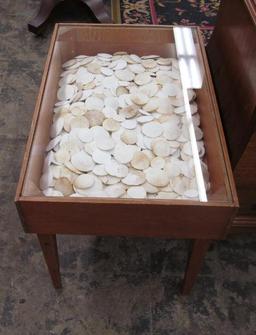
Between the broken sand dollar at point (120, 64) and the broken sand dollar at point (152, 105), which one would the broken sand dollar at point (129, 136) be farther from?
the broken sand dollar at point (120, 64)

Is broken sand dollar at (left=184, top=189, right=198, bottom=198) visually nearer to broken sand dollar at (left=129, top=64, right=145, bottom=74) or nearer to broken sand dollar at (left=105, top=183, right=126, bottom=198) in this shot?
broken sand dollar at (left=105, top=183, right=126, bottom=198)

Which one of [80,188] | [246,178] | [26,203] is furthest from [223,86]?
[26,203]

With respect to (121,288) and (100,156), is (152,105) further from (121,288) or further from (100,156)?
(121,288)

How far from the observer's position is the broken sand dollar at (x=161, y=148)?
0.98m

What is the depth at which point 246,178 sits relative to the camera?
3.33 feet

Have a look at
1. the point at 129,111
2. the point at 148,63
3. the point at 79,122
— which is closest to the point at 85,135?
the point at 79,122

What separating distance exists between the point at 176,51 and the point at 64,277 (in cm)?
83

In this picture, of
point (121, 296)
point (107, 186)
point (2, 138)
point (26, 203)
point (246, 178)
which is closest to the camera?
point (26, 203)

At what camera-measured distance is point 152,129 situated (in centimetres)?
103

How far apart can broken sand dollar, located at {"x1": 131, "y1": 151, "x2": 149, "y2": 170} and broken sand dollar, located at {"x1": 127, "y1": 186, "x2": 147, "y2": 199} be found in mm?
69

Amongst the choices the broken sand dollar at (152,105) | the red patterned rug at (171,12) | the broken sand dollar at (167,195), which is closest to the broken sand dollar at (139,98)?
the broken sand dollar at (152,105)

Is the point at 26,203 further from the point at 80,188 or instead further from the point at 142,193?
the point at 142,193

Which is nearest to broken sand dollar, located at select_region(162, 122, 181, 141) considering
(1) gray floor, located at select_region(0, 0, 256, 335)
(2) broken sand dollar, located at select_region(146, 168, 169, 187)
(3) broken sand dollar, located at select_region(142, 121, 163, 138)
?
(3) broken sand dollar, located at select_region(142, 121, 163, 138)

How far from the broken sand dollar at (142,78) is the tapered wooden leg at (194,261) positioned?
52 cm
